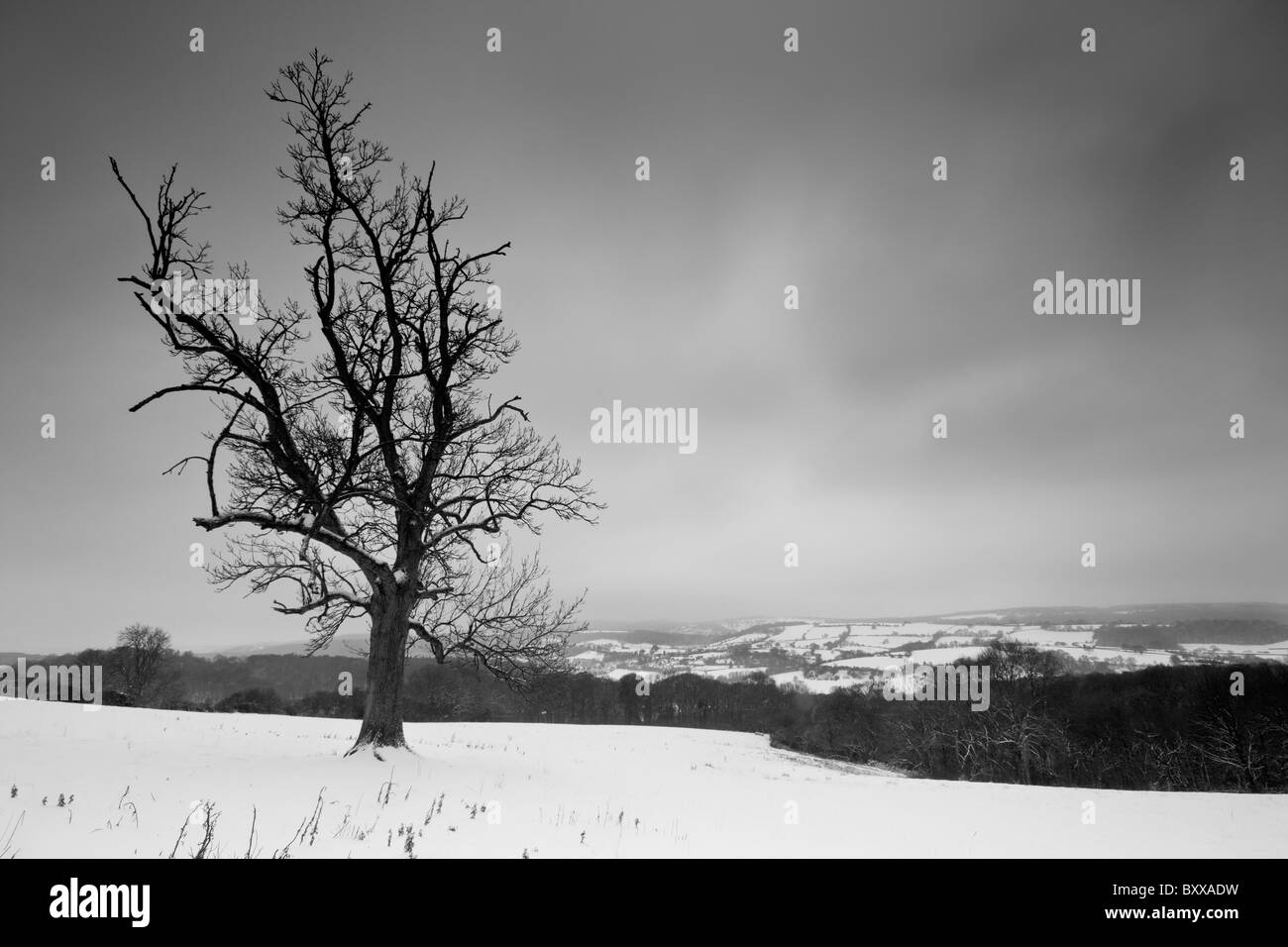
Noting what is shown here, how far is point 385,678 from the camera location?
11.5 meters

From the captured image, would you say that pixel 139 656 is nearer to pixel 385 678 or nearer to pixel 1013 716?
pixel 385 678

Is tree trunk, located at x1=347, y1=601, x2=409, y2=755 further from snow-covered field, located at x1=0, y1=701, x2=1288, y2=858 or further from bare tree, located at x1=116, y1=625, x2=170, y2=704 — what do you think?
bare tree, located at x1=116, y1=625, x2=170, y2=704

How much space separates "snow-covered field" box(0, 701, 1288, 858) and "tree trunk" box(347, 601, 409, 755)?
643 millimetres

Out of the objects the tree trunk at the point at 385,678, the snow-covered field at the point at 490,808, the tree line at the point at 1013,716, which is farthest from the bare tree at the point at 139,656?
the tree trunk at the point at 385,678

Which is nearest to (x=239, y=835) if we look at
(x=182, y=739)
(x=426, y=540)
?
(x=426, y=540)

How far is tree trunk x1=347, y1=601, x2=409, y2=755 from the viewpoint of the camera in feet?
37.1

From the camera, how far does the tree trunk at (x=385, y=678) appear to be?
1130 centimetres

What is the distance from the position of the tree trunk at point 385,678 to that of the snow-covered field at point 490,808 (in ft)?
2.11

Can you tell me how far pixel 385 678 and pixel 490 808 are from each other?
417cm

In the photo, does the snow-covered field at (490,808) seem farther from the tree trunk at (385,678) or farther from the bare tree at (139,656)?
the bare tree at (139,656)

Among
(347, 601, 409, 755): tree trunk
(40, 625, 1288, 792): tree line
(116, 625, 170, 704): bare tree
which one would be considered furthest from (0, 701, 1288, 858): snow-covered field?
(116, 625, 170, 704): bare tree

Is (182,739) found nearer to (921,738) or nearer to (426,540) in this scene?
(426,540)
